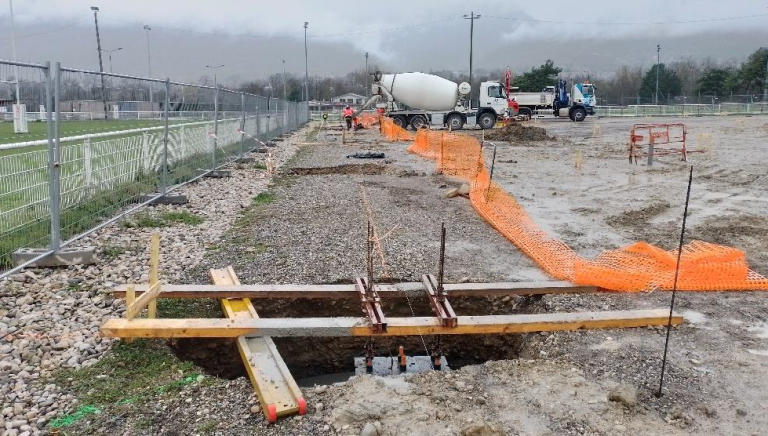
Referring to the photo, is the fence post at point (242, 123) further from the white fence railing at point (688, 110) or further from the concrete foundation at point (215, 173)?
the white fence railing at point (688, 110)

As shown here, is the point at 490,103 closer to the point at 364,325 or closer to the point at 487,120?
the point at 487,120

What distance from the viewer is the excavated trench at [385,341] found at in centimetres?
591

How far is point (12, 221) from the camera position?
5867 millimetres

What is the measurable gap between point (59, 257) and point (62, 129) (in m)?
1.37

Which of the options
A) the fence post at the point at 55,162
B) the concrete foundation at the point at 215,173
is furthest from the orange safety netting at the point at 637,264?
the concrete foundation at the point at 215,173

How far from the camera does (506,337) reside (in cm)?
568

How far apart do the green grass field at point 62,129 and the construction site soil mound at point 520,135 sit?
70.5 feet

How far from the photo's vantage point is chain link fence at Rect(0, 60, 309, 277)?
5.91 metres

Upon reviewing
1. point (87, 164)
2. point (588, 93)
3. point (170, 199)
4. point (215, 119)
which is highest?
point (588, 93)

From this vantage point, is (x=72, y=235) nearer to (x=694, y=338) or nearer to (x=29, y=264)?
(x=29, y=264)

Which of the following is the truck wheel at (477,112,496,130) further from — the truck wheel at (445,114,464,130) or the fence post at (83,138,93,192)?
the fence post at (83,138,93,192)

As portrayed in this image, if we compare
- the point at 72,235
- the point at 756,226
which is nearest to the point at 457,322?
the point at 72,235

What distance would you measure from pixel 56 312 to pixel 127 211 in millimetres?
3867

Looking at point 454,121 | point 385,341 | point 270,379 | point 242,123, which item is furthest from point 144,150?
point 454,121
